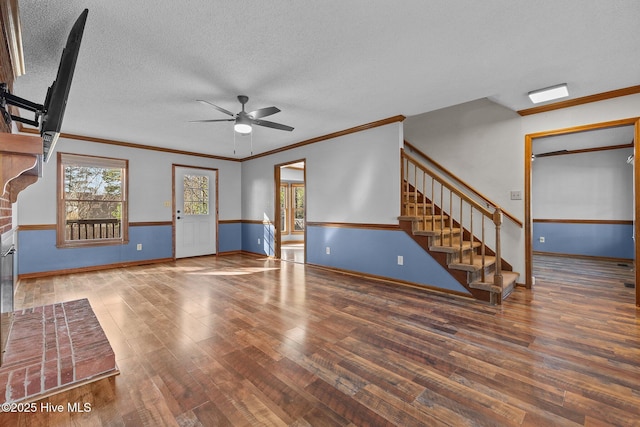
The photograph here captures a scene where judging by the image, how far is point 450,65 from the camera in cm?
257

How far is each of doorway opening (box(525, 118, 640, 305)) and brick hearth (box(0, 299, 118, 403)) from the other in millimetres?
6130

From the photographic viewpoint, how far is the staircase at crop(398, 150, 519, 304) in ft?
10.5

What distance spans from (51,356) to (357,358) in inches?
76.6

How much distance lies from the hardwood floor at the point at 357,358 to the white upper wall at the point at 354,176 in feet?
4.31

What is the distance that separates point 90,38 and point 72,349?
2211 mm

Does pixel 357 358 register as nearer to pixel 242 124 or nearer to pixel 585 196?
pixel 242 124

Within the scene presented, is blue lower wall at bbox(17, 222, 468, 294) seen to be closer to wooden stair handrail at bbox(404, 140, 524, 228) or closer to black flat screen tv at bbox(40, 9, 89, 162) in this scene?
wooden stair handrail at bbox(404, 140, 524, 228)

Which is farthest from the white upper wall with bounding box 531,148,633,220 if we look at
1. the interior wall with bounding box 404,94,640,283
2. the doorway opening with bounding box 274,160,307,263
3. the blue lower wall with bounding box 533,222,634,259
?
the doorway opening with bounding box 274,160,307,263

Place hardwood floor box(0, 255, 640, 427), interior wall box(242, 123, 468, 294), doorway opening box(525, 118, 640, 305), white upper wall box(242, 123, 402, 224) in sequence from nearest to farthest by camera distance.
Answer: hardwood floor box(0, 255, 640, 427), interior wall box(242, 123, 468, 294), white upper wall box(242, 123, 402, 224), doorway opening box(525, 118, 640, 305)

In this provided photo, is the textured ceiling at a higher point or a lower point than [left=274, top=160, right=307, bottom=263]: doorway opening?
higher

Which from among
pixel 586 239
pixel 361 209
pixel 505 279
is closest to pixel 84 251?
pixel 361 209

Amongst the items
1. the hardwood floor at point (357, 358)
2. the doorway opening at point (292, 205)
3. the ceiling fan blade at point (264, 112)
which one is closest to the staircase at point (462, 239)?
the hardwood floor at point (357, 358)

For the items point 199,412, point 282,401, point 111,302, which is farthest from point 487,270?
point 111,302

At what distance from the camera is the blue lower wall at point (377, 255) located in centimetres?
373
